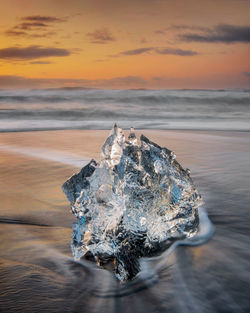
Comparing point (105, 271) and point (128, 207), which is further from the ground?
point (128, 207)

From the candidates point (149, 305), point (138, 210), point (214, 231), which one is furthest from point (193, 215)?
point (149, 305)

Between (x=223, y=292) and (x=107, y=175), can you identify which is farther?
(x=107, y=175)

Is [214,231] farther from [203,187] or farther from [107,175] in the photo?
[203,187]

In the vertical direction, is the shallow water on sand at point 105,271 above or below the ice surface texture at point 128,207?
below

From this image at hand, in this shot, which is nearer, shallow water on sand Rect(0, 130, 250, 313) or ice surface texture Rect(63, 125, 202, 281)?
shallow water on sand Rect(0, 130, 250, 313)

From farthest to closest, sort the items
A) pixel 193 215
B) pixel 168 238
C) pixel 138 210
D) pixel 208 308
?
pixel 193 215
pixel 168 238
pixel 138 210
pixel 208 308

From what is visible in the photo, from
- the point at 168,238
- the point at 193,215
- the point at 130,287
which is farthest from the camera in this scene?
the point at 193,215

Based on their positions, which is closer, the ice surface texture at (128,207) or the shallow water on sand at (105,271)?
the shallow water on sand at (105,271)

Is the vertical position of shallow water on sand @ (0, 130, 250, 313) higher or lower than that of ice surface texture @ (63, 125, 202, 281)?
lower
